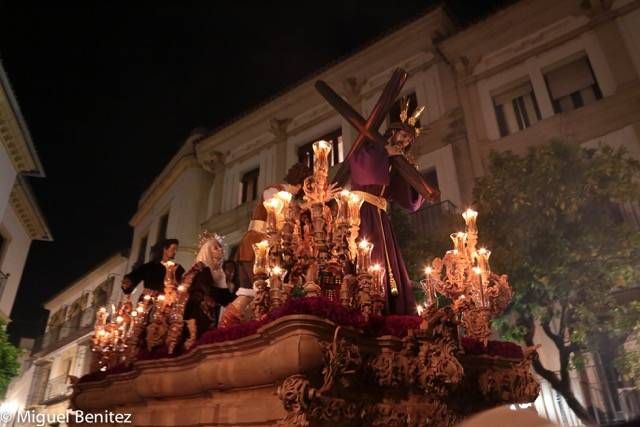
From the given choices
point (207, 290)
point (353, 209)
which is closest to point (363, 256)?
point (353, 209)

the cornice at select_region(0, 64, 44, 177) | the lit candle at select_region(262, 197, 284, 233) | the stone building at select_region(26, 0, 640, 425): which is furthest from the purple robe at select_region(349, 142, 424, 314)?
the cornice at select_region(0, 64, 44, 177)

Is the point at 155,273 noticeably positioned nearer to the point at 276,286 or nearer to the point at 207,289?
the point at 207,289

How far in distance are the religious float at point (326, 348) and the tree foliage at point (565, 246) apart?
4.16m

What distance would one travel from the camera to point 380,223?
5.10 meters

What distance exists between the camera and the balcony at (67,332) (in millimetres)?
23953

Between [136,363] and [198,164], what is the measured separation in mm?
16294

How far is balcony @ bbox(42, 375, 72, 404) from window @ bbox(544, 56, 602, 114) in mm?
24279

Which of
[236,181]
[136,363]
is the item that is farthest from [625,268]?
[236,181]

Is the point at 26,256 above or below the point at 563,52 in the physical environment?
below

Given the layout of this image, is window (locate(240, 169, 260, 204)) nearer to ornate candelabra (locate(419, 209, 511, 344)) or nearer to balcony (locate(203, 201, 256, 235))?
balcony (locate(203, 201, 256, 235))

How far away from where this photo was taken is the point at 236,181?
18.5 metres

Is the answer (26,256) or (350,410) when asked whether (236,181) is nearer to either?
(26,256)

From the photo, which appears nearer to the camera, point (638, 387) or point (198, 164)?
point (638, 387)

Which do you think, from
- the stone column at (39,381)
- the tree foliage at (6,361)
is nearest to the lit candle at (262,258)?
the tree foliage at (6,361)
